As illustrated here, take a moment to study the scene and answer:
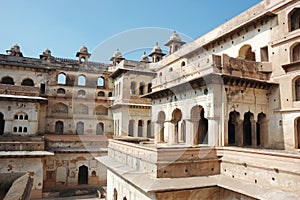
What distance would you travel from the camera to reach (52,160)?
831 inches

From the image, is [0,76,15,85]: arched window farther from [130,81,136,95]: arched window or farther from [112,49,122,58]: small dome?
[130,81,136,95]: arched window

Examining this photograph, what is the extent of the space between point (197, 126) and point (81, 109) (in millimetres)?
21044

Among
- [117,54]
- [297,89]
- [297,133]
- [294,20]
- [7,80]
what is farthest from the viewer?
[117,54]

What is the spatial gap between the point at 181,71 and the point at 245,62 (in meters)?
3.65

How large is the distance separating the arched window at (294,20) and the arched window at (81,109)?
79.1 ft

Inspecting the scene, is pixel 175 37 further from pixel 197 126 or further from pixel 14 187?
pixel 14 187

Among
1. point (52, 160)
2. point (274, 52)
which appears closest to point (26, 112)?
point (52, 160)

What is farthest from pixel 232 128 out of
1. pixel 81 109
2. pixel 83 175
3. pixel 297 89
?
pixel 81 109

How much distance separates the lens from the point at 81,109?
101ft

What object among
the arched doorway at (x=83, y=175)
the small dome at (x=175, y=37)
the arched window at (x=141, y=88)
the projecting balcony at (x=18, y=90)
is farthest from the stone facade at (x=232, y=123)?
the projecting balcony at (x=18, y=90)

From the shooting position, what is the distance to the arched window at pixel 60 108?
1154 inches

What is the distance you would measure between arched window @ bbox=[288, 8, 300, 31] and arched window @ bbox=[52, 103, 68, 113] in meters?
25.0

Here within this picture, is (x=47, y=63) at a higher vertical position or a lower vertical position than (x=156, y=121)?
higher

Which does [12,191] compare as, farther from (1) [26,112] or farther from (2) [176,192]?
(1) [26,112]
